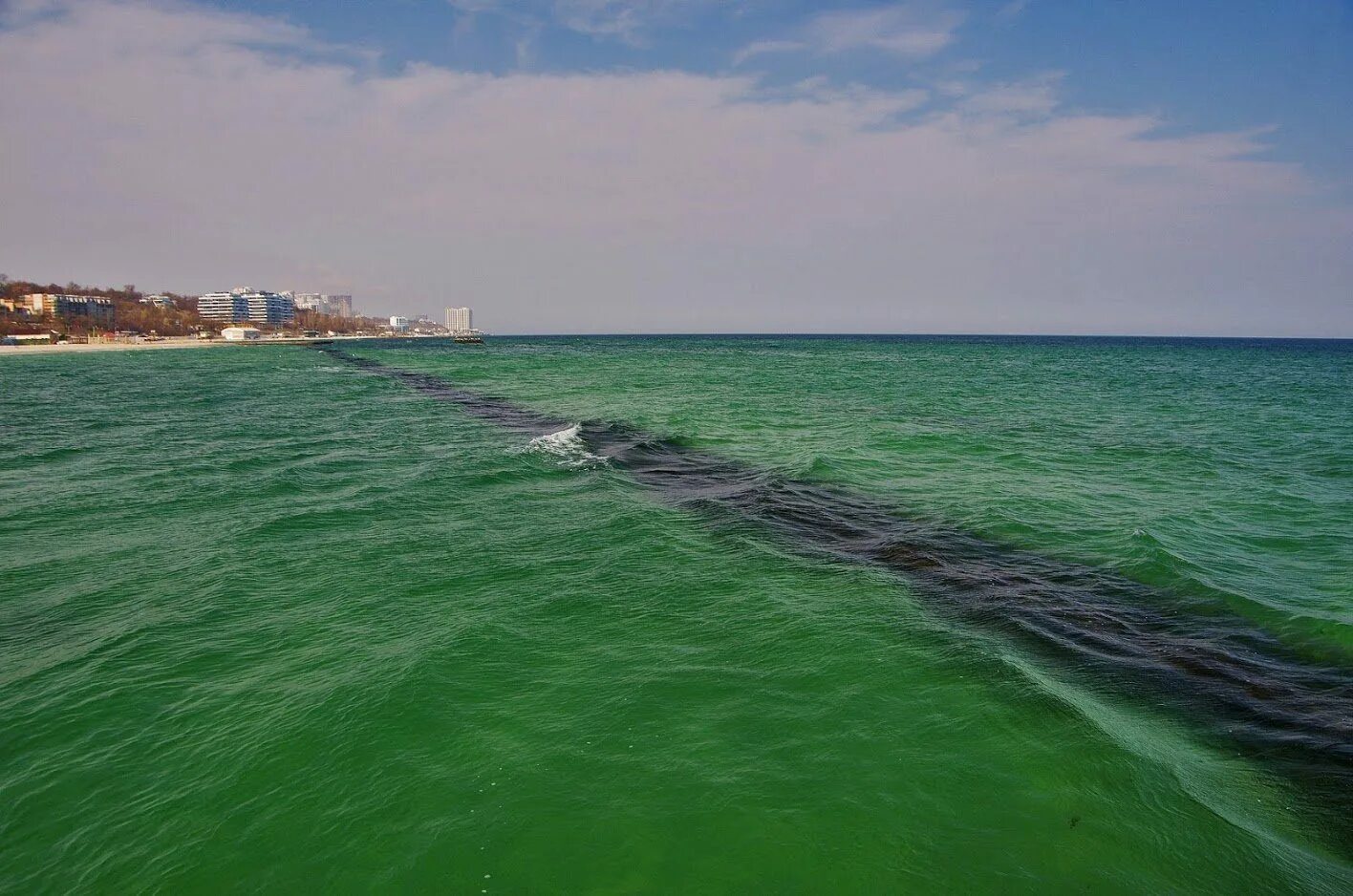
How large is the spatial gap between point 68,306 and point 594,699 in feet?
702

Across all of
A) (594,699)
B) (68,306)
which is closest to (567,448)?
(594,699)

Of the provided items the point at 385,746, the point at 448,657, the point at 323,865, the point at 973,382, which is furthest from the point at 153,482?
the point at 973,382

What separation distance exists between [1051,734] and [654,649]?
3525 millimetres

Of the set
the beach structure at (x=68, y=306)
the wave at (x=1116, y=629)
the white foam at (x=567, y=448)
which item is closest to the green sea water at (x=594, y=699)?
the wave at (x=1116, y=629)

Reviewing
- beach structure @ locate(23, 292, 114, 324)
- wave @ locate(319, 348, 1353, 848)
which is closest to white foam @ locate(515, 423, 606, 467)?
wave @ locate(319, 348, 1353, 848)

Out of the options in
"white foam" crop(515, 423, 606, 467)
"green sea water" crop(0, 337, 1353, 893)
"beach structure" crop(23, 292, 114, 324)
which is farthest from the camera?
"beach structure" crop(23, 292, 114, 324)

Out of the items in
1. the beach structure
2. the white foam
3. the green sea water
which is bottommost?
the green sea water

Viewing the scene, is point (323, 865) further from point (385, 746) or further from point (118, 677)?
point (118, 677)

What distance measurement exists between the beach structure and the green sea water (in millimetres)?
191182

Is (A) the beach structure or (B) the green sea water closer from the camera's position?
(B) the green sea water

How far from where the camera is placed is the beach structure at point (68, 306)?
514 feet

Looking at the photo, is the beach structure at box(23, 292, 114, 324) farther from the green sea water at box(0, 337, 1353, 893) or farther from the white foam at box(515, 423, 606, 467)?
the green sea water at box(0, 337, 1353, 893)

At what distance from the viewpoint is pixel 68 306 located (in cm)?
16225

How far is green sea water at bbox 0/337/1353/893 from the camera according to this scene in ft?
14.2
